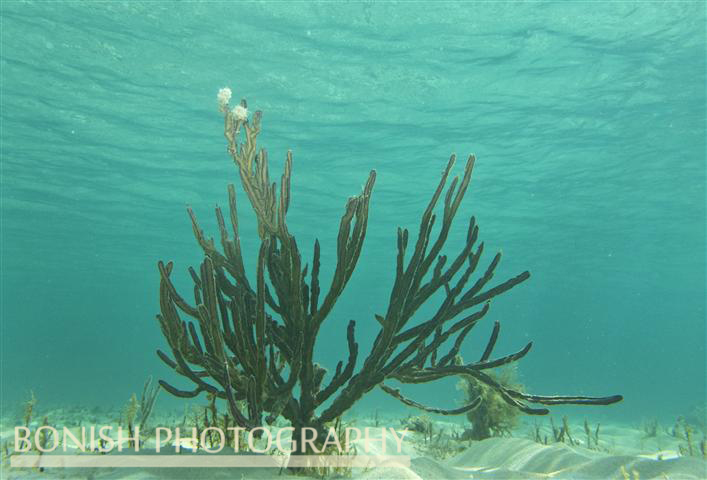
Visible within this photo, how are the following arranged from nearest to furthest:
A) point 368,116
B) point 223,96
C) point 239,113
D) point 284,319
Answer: point 223,96
point 239,113
point 284,319
point 368,116

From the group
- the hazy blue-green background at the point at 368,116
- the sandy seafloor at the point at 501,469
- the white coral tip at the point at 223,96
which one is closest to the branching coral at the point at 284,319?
the white coral tip at the point at 223,96

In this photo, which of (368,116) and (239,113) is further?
(368,116)

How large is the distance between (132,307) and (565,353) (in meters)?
167

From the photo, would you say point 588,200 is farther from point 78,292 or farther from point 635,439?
point 78,292

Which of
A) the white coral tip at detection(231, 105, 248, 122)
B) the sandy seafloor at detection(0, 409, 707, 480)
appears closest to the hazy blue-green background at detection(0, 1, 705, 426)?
the white coral tip at detection(231, 105, 248, 122)

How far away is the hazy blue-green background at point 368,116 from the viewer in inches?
496

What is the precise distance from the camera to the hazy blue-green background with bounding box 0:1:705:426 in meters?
12.6

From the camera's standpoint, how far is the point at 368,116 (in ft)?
56.4

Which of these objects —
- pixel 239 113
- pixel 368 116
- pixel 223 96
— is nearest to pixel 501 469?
pixel 239 113

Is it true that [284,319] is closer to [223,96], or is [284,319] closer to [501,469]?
[223,96]

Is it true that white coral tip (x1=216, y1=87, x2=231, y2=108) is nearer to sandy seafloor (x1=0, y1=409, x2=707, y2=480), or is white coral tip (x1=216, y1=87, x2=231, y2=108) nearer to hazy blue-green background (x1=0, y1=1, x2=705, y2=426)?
sandy seafloor (x1=0, y1=409, x2=707, y2=480)

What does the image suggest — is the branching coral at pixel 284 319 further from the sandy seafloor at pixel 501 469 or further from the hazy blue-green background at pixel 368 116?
the hazy blue-green background at pixel 368 116

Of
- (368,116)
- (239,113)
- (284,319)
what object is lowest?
(284,319)

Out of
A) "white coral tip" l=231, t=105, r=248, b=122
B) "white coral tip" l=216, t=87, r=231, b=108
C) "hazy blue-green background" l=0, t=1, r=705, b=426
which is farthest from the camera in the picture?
"hazy blue-green background" l=0, t=1, r=705, b=426
